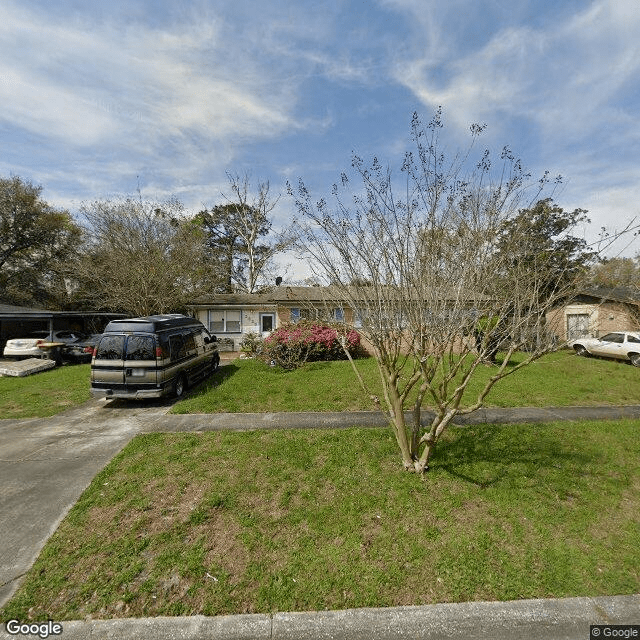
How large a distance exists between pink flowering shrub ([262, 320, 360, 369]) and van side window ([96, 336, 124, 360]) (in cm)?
559

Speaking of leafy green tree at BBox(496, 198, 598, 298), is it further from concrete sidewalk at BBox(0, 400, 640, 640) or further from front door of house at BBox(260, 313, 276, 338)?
front door of house at BBox(260, 313, 276, 338)

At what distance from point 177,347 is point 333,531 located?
270 inches

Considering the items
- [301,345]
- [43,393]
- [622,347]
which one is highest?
Result: [301,345]

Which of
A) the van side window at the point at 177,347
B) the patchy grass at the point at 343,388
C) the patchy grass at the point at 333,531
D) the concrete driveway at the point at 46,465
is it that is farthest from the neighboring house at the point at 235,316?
the patchy grass at the point at 333,531

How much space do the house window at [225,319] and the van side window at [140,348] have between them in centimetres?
1141

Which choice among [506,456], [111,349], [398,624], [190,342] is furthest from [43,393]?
[506,456]

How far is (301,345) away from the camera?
42.6 ft

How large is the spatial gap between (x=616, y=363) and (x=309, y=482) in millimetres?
16470

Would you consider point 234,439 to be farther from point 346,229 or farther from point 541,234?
point 541,234

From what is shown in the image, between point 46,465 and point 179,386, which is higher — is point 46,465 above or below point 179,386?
below

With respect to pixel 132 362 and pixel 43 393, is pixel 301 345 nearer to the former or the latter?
pixel 132 362

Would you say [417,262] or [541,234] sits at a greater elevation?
[541,234]

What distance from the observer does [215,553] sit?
10.8 ft

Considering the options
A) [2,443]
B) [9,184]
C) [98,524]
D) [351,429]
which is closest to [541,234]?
[351,429]
